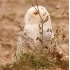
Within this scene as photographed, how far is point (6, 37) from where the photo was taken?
11.8 m

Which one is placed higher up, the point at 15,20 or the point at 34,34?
the point at 15,20

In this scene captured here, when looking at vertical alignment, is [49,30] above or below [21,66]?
above

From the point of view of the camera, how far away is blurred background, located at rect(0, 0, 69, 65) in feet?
35.6

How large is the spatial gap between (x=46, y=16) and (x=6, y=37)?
4178 mm

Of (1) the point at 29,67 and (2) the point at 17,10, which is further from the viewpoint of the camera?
(2) the point at 17,10

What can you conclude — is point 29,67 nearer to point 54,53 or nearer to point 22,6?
point 54,53

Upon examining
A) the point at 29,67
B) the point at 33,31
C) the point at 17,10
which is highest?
the point at 17,10

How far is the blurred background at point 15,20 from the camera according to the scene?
1085 centimetres

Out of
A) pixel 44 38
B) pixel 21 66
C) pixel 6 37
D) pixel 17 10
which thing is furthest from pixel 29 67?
pixel 17 10

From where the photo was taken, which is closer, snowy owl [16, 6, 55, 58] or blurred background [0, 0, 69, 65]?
snowy owl [16, 6, 55, 58]

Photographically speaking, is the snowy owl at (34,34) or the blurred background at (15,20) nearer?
the snowy owl at (34,34)

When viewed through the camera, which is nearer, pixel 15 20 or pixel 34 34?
pixel 34 34

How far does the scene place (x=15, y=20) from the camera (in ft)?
43.3

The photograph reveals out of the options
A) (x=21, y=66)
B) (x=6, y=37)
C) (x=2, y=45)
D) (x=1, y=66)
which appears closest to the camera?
(x=21, y=66)
